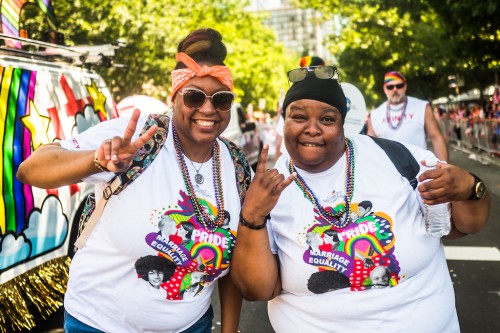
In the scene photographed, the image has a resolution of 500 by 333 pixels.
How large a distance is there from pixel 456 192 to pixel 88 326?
1.49 m

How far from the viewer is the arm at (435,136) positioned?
5239 millimetres

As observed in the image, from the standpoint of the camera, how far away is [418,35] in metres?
17.2

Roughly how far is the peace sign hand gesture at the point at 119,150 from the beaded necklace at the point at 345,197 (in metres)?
0.70

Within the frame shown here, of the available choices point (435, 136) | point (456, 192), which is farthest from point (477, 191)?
point (435, 136)

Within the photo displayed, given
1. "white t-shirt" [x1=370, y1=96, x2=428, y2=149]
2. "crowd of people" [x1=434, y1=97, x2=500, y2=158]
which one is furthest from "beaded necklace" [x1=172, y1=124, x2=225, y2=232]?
"crowd of people" [x1=434, y1=97, x2=500, y2=158]

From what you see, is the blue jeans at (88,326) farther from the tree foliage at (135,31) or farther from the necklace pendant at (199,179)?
the tree foliage at (135,31)

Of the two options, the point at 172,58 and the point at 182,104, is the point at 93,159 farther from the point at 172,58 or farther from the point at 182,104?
the point at 172,58

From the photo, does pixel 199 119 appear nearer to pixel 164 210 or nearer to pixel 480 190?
pixel 164 210

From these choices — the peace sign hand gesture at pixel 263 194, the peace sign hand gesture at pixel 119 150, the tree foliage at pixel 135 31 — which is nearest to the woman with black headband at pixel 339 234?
the peace sign hand gesture at pixel 263 194

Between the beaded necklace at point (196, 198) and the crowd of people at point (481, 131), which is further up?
the beaded necklace at point (196, 198)

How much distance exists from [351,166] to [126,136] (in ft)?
3.11

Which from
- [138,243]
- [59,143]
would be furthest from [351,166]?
[59,143]

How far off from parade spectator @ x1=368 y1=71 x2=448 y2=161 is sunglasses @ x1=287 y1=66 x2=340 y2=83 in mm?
3424

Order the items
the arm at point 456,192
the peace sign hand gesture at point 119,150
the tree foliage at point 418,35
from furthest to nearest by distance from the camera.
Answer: the tree foliage at point 418,35 < the arm at point 456,192 < the peace sign hand gesture at point 119,150
